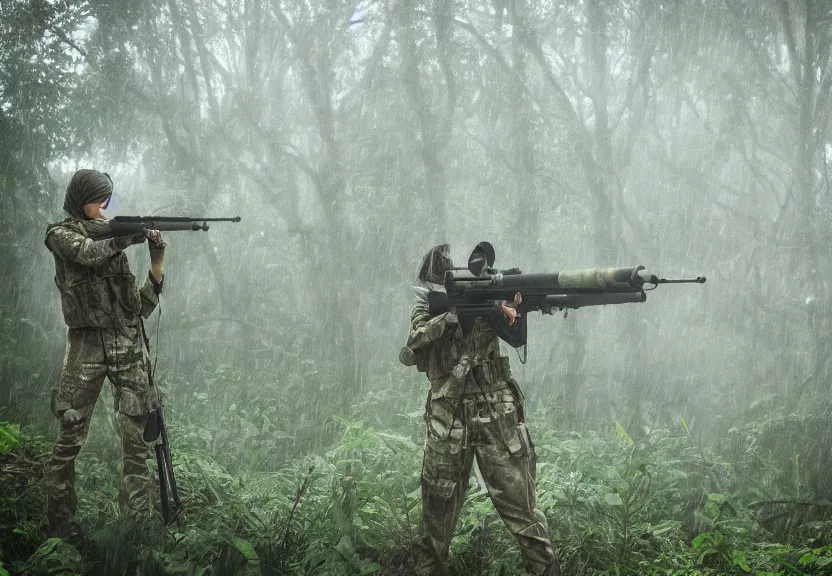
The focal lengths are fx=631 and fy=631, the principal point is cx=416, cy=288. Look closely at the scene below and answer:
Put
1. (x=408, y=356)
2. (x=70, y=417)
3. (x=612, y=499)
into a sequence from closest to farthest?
(x=408, y=356) < (x=70, y=417) < (x=612, y=499)

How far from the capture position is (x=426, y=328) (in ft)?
13.5

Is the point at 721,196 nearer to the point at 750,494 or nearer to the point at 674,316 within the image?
the point at 674,316

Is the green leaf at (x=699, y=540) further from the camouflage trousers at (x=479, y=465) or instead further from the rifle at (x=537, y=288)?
the rifle at (x=537, y=288)

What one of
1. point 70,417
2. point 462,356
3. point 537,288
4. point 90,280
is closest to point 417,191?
point 90,280

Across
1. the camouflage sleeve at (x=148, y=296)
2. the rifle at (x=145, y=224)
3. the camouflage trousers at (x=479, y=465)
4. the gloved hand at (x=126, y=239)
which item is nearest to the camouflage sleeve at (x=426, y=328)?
the camouflage trousers at (x=479, y=465)

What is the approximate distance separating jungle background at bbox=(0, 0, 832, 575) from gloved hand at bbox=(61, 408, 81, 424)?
3.27 m

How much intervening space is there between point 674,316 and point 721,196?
4.06 metres

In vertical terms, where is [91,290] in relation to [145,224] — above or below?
below

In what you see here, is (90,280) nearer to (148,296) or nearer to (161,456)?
(148,296)

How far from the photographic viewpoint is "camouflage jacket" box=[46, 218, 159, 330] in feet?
14.5

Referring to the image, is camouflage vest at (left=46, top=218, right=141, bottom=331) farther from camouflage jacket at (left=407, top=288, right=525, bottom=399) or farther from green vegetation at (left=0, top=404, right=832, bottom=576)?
camouflage jacket at (left=407, top=288, right=525, bottom=399)

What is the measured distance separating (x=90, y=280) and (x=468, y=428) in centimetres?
294

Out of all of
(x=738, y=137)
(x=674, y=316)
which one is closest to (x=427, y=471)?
(x=674, y=316)

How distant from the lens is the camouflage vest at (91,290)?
4.61 metres
